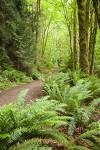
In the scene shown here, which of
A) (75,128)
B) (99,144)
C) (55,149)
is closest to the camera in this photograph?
(55,149)

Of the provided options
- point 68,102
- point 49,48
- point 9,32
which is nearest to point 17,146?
point 68,102

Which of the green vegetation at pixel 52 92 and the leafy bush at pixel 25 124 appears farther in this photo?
the green vegetation at pixel 52 92

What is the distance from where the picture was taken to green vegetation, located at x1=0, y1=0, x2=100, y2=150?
448cm

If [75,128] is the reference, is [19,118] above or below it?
above

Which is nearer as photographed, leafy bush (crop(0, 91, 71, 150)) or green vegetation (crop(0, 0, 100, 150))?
leafy bush (crop(0, 91, 71, 150))

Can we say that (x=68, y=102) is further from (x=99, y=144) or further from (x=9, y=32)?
(x=9, y=32)

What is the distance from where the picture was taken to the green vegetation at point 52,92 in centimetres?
448

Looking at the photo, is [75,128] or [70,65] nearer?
[75,128]

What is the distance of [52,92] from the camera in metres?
8.33

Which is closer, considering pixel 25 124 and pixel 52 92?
pixel 25 124

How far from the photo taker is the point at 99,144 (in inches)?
200

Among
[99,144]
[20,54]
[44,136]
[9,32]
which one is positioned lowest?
[99,144]

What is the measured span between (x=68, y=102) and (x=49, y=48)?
119 feet

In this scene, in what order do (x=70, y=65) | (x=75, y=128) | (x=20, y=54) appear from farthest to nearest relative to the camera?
(x=70, y=65) < (x=20, y=54) < (x=75, y=128)
